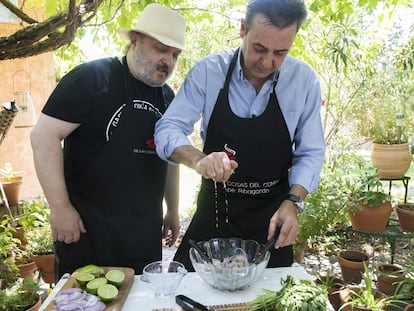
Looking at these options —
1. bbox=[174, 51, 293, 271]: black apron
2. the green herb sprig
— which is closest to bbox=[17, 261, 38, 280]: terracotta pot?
bbox=[174, 51, 293, 271]: black apron

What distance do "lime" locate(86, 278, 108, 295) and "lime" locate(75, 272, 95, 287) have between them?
0.08 feet

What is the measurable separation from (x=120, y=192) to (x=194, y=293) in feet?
2.32

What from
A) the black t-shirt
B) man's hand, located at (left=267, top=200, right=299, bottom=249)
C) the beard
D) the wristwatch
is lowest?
man's hand, located at (left=267, top=200, right=299, bottom=249)

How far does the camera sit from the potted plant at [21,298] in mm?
2227

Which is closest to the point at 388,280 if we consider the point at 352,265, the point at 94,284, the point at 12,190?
the point at 352,265

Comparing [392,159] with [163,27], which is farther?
[392,159]

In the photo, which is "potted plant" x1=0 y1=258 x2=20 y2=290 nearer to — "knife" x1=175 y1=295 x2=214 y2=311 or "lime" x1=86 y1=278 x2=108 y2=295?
"lime" x1=86 y1=278 x2=108 y2=295

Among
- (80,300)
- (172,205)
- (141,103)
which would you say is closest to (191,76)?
(141,103)

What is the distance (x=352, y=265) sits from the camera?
3297 mm

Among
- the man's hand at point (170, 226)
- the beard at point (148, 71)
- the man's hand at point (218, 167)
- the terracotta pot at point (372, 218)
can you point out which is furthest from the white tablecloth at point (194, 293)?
the terracotta pot at point (372, 218)

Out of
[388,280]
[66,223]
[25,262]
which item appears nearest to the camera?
[66,223]

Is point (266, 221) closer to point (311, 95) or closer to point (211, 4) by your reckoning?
point (311, 95)

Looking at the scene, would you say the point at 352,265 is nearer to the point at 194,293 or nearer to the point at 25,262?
the point at 194,293

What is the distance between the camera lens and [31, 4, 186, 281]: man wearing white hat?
185 centimetres
